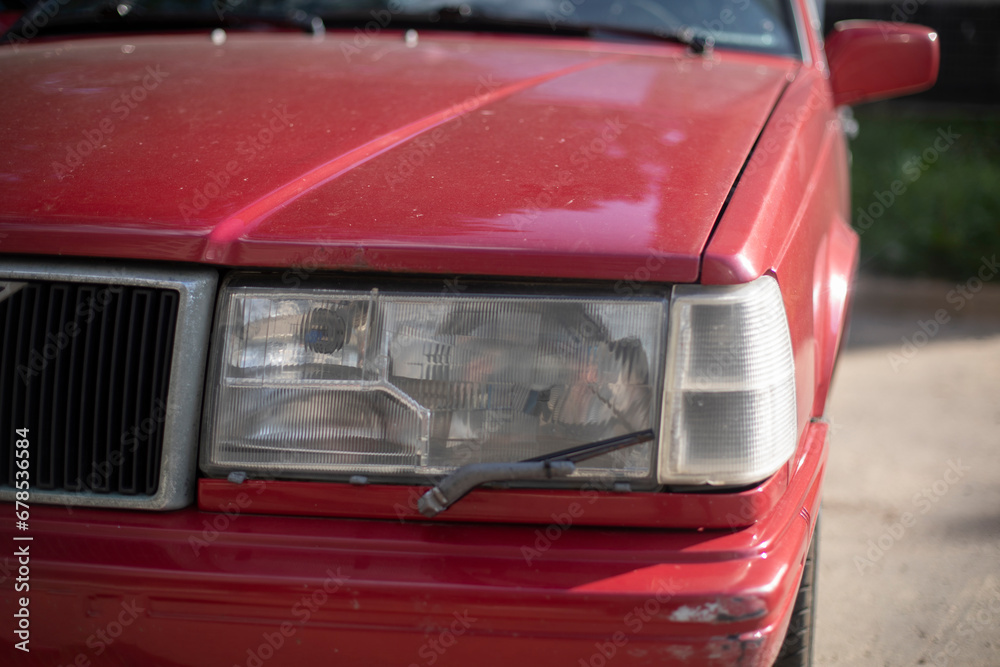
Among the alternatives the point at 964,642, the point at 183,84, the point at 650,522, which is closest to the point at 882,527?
the point at 964,642

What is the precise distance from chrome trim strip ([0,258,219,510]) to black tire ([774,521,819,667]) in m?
1.11

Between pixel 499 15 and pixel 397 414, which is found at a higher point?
pixel 499 15

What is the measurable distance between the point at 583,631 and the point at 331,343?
503mm

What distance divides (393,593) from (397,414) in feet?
0.78

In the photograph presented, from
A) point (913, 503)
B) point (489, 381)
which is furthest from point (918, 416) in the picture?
point (489, 381)

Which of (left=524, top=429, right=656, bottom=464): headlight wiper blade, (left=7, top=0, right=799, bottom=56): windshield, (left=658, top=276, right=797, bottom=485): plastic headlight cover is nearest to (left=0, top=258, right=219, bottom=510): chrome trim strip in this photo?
(left=524, top=429, right=656, bottom=464): headlight wiper blade

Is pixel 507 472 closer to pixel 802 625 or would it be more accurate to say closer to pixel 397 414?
pixel 397 414

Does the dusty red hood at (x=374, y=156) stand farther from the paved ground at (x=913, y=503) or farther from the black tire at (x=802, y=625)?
the paved ground at (x=913, y=503)

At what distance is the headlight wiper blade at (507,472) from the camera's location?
119 cm

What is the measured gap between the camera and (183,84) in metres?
1.80

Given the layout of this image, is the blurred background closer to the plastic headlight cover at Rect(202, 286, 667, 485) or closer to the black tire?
the black tire

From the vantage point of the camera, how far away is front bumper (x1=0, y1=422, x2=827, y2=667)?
3.80ft

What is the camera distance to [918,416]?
364 centimetres

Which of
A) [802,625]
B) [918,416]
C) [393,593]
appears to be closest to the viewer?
[393,593]
